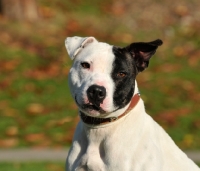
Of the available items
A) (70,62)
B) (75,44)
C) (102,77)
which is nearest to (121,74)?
(102,77)

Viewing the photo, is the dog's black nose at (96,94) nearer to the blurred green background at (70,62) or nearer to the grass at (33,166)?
the grass at (33,166)

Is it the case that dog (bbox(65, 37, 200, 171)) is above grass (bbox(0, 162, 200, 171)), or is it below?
above

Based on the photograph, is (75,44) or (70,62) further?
(70,62)

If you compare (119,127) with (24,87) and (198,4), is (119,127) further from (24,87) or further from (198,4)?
(198,4)

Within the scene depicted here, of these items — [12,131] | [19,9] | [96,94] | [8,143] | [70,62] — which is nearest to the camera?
[96,94]

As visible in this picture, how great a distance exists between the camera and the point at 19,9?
19.3 meters

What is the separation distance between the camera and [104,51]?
243 inches

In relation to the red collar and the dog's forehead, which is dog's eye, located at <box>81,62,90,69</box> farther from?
the red collar

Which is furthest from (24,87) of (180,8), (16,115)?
(180,8)

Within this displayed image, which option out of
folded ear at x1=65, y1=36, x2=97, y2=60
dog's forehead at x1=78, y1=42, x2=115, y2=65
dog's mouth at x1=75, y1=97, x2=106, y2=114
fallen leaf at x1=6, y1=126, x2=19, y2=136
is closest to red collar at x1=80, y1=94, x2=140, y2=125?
dog's mouth at x1=75, y1=97, x2=106, y2=114

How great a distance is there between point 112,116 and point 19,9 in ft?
44.3

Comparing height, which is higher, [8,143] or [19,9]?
[19,9]

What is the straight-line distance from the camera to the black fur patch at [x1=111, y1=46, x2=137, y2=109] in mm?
6027

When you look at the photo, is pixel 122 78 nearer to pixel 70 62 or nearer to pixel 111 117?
pixel 111 117
